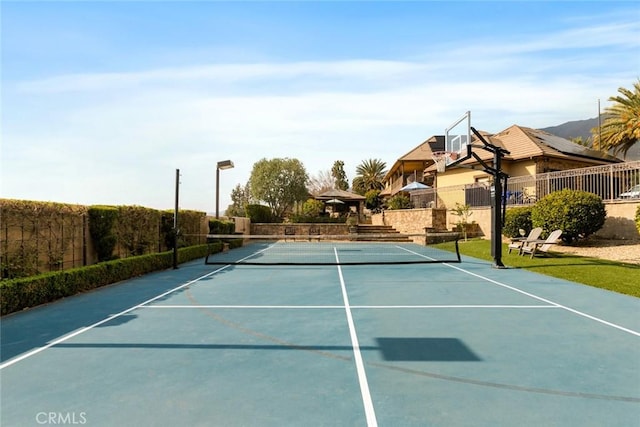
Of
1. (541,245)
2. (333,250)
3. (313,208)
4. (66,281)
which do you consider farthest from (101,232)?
(313,208)

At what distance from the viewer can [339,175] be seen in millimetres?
73312

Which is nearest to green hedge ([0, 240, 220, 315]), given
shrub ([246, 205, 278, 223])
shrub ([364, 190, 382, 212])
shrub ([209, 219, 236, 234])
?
shrub ([209, 219, 236, 234])

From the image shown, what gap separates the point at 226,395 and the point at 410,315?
4.00 meters

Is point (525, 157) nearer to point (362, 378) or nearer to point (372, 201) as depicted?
point (372, 201)

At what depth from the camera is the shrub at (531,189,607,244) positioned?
1472cm

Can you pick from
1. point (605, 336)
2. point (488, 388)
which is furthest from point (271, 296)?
point (605, 336)

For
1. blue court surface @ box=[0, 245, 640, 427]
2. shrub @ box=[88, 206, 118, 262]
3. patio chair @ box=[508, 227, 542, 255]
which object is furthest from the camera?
patio chair @ box=[508, 227, 542, 255]

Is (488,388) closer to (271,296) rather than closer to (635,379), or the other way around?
(635,379)

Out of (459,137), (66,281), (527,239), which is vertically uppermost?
(459,137)

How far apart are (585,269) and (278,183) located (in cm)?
3014

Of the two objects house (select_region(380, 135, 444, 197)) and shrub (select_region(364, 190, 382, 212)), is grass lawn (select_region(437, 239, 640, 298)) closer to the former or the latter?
house (select_region(380, 135, 444, 197))

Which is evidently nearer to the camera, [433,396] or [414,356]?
[433,396]

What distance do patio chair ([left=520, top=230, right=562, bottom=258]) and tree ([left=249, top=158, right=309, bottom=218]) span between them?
2656 centimetres

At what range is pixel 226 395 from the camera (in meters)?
3.68
